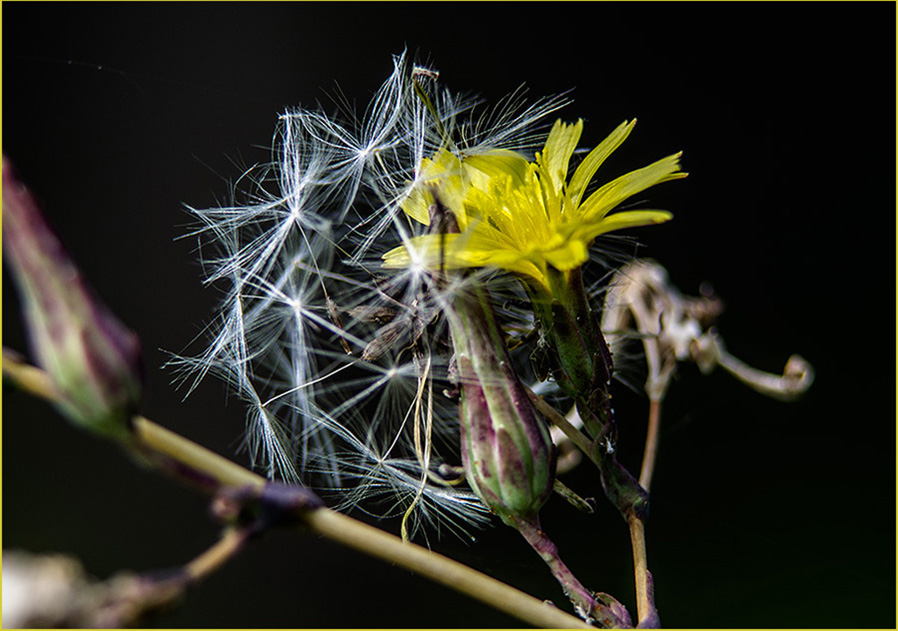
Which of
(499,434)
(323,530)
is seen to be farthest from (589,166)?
(323,530)

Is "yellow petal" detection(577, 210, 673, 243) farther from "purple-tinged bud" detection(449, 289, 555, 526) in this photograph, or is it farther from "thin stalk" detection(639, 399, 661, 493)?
"thin stalk" detection(639, 399, 661, 493)

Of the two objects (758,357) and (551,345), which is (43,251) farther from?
(758,357)

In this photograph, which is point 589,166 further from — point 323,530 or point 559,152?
point 323,530

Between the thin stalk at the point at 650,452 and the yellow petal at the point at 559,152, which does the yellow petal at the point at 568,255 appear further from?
the thin stalk at the point at 650,452

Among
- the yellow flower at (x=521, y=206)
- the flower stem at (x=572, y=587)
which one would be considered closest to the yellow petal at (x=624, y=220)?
the yellow flower at (x=521, y=206)

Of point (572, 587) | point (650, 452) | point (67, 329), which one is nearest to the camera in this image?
point (67, 329)

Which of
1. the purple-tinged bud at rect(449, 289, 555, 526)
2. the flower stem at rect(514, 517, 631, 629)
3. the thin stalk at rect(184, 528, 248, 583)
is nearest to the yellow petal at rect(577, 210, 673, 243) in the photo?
the purple-tinged bud at rect(449, 289, 555, 526)

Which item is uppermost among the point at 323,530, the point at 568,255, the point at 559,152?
the point at 559,152
